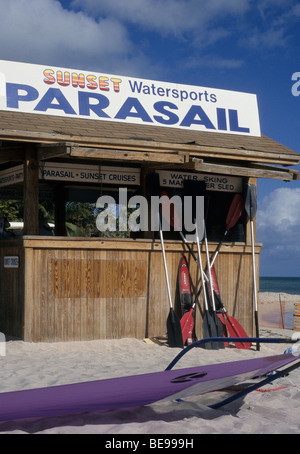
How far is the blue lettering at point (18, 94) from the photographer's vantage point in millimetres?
11031

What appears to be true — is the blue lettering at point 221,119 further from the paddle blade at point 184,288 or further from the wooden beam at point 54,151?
the wooden beam at point 54,151

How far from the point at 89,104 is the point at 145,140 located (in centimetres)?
154

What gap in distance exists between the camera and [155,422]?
5.20 metres

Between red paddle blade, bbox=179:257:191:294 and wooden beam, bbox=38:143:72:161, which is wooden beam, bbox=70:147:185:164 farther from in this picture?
red paddle blade, bbox=179:257:191:294

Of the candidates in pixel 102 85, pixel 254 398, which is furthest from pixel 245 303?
pixel 254 398

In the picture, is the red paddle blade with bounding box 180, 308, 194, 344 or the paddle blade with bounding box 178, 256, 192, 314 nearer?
the red paddle blade with bounding box 180, 308, 194, 344

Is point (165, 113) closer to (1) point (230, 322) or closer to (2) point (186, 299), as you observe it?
(2) point (186, 299)

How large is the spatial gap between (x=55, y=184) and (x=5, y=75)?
3.72 meters

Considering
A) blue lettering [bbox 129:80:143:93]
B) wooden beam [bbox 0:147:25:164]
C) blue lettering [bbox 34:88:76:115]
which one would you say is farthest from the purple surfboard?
blue lettering [bbox 129:80:143:93]

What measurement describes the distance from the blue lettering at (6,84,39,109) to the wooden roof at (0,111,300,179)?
336 mm

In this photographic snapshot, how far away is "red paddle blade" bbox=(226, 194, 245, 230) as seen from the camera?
1218 centimetres

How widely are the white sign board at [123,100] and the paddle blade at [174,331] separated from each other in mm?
3779

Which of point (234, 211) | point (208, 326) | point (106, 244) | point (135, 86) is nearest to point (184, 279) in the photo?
point (208, 326)

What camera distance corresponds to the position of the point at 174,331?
10812 millimetres
